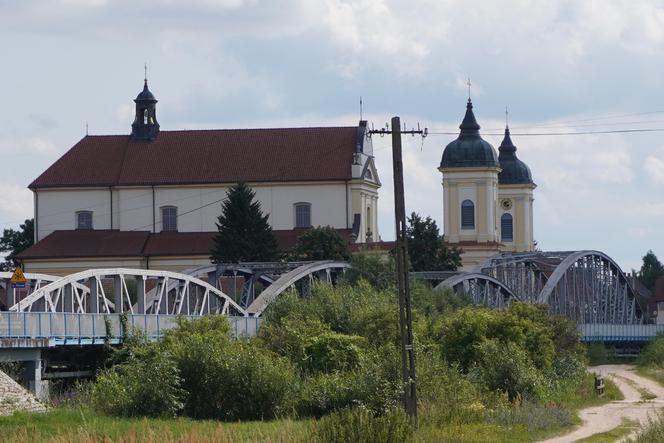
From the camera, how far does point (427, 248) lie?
357 feet

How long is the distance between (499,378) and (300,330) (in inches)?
323

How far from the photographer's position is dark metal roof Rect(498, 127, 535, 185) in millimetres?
148625

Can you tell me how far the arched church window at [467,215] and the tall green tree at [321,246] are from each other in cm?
2856


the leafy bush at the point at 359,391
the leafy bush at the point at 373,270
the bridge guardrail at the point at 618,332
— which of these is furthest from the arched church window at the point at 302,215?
the leafy bush at the point at 359,391

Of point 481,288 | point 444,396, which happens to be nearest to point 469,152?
point 481,288

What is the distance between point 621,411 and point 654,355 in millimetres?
40799

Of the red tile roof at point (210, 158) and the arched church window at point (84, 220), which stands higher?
the red tile roof at point (210, 158)

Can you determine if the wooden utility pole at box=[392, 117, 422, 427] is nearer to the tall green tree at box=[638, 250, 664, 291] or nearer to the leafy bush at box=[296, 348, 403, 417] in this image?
the leafy bush at box=[296, 348, 403, 417]

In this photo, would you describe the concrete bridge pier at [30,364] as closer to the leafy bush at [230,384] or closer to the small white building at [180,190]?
the leafy bush at [230,384]

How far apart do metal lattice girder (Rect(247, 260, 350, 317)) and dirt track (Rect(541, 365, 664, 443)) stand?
13.9 meters

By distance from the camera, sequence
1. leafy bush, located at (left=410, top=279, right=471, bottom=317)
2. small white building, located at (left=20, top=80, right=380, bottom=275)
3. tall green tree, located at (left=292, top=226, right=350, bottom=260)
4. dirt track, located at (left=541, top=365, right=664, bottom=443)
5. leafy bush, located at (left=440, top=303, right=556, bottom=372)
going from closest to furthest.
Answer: dirt track, located at (left=541, top=365, right=664, bottom=443) < leafy bush, located at (left=440, top=303, right=556, bottom=372) < leafy bush, located at (left=410, top=279, right=471, bottom=317) < tall green tree, located at (left=292, top=226, right=350, bottom=260) < small white building, located at (left=20, top=80, right=380, bottom=275)

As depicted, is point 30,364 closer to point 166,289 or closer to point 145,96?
point 166,289

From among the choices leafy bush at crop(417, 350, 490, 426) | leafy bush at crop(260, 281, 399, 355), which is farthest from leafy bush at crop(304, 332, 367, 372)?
leafy bush at crop(417, 350, 490, 426)

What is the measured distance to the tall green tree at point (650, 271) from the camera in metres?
188
